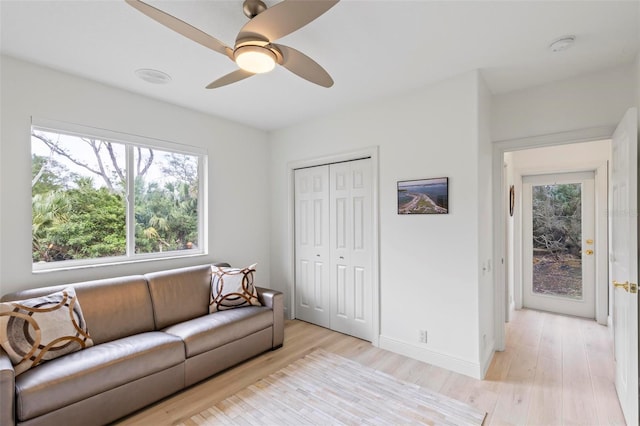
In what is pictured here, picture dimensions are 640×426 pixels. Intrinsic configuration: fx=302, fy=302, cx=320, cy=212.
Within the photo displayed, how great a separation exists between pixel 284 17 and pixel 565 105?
2.58 metres

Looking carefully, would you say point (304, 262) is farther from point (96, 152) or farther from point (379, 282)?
point (96, 152)

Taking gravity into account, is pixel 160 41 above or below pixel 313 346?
above

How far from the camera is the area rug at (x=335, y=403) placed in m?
2.00

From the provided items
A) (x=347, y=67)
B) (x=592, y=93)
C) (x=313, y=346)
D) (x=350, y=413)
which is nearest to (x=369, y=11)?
(x=347, y=67)

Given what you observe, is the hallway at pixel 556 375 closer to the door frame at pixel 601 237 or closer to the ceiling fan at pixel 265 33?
the door frame at pixel 601 237

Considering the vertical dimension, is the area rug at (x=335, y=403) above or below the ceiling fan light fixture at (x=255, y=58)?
below

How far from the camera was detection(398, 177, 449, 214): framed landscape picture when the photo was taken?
2662mm

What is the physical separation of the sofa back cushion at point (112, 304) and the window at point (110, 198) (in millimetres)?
370

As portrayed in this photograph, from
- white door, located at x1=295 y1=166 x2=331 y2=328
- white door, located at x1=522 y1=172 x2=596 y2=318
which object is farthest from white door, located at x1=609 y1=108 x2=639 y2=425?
white door, located at x1=295 y1=166 x2=331 y2=328

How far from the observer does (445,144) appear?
8.75 feet

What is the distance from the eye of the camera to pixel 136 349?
2111 millimetres

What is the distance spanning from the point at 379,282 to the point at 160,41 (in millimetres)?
2761

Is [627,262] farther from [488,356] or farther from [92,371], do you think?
[92,371]

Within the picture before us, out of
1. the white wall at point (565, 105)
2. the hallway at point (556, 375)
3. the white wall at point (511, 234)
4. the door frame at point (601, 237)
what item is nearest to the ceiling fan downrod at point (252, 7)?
the white wall at point (565, 105)
